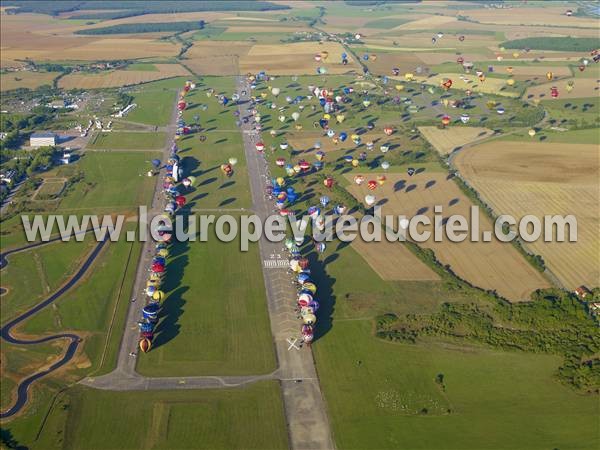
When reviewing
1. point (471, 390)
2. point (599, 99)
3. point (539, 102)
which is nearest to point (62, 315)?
point (471, 390)

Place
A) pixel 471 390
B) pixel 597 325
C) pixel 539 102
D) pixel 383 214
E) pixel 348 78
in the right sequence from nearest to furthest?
pixel 471 390, pixel 597 325, pixel 383 214, pixel 539 102, pixel 348 78

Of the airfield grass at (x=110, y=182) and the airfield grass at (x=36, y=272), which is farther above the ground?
the airfield grass at (x=110, y=182)

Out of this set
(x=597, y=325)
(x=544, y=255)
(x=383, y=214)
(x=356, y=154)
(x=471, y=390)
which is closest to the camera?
(x=471, y=390)

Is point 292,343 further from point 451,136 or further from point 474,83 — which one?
point 474,83

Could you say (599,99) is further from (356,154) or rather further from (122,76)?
(122,76)

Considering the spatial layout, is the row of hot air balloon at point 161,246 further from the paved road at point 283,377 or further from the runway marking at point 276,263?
the runway marking at point 276,263

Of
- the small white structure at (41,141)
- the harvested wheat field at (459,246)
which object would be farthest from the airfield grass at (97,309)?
the small white structure at (41,141)

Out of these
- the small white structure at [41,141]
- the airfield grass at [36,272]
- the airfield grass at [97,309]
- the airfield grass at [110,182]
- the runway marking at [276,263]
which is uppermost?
the small white structure at [41,141]

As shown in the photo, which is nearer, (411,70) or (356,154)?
(356,154)
